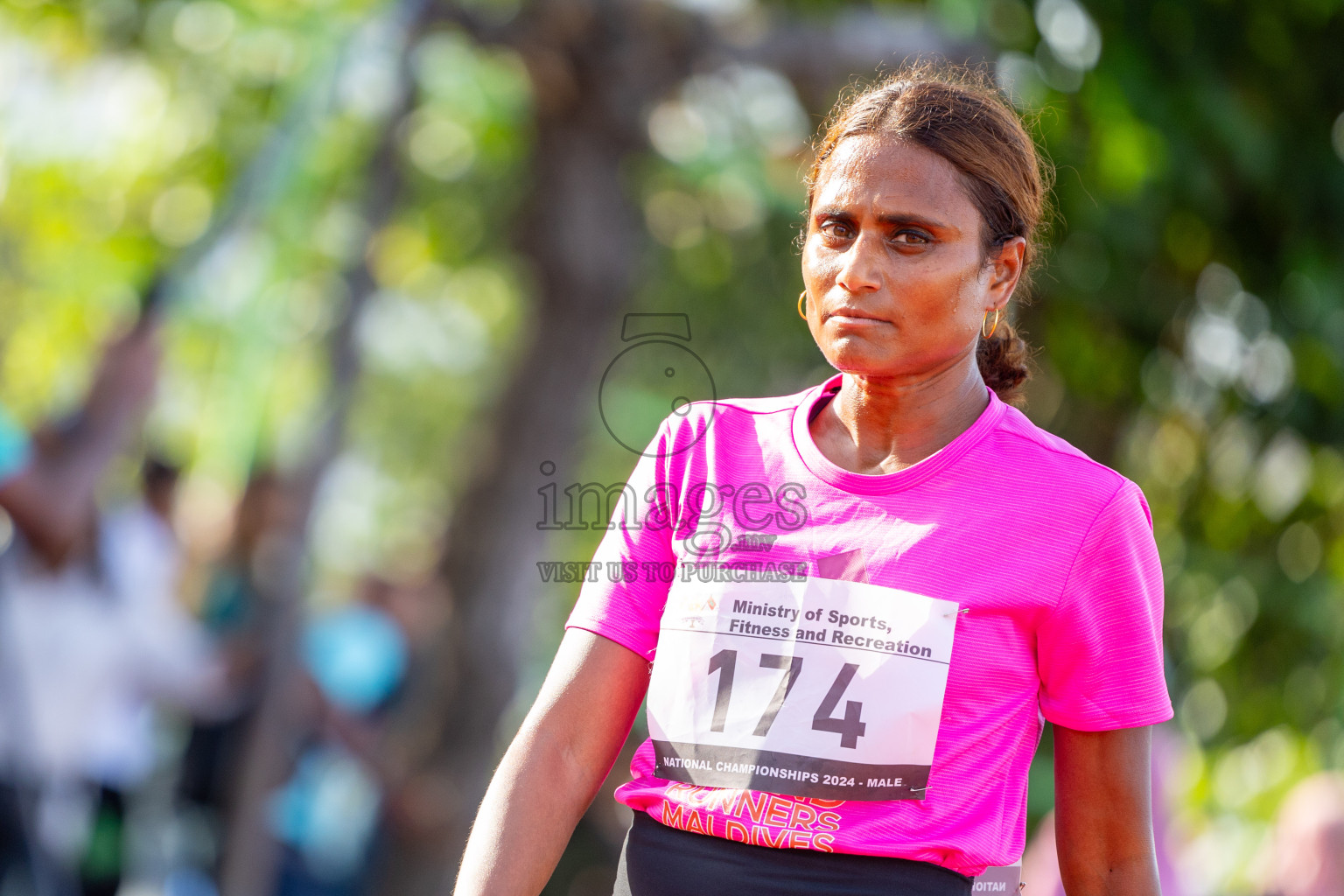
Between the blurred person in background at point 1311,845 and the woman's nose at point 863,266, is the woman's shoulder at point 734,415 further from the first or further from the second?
the blurred person in background at point 1311,845

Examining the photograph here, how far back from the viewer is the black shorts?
4.68ft

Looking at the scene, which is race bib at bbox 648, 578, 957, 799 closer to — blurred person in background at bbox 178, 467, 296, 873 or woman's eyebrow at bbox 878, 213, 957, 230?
woman's eyebrow at bbox 878, 213, 957, 230

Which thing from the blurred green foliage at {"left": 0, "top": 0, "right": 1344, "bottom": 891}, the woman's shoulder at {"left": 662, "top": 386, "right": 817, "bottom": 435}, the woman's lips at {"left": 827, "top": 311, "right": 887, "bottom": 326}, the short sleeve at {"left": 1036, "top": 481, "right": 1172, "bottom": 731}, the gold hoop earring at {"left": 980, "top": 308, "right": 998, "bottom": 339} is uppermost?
the blurred green foliage at {"left": 0, "top": 0, "right": 1344, "bottom": 891}

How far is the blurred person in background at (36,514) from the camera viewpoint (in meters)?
3.78

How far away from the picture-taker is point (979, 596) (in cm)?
146

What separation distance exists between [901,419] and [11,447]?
3123 millimetres

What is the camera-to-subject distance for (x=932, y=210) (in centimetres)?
156

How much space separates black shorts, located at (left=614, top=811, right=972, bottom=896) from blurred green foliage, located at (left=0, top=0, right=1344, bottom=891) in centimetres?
305

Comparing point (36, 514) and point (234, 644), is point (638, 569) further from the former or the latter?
point (234, 644)

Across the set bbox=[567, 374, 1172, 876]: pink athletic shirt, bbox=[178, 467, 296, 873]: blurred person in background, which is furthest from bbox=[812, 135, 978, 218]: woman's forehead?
bbox=[178, 467, 296, 873]: blurred person in background

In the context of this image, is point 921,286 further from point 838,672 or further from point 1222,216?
point 1222,216

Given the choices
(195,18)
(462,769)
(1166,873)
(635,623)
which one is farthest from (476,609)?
(635,623)

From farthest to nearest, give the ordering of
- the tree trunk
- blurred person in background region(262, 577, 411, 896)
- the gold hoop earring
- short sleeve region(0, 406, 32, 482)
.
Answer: the tree trunk → blurred person in background region(262, 577, 411, 896) → short sleeve region(0, 406, 32, 482) → the gold hoop earring

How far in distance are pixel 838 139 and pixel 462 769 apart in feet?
17.1
